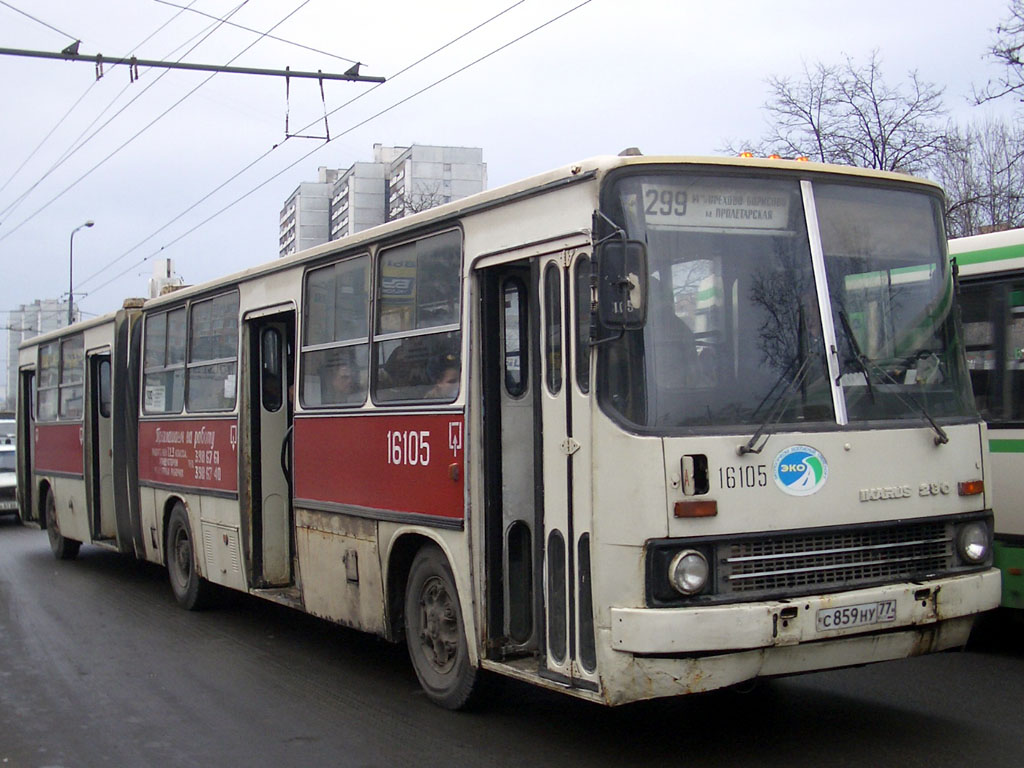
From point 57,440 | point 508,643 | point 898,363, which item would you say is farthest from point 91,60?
point 898,363

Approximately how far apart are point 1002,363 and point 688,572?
3999mm

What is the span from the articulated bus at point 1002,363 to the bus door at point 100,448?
9.45 metres

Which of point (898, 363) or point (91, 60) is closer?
point (898, 363)

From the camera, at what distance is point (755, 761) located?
5770mm

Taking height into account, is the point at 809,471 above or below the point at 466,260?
below

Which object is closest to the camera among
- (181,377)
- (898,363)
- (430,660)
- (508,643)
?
(898,363)

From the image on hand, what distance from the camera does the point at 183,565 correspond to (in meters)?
11.4

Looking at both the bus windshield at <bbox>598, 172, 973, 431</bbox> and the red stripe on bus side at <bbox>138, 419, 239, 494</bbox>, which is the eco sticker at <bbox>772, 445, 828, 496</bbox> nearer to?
the bus windshield at <bbox>598, 172, 973, 431</bbox>

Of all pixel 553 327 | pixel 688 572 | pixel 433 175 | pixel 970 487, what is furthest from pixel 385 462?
pixel 433 175

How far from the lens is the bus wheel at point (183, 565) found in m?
11.0

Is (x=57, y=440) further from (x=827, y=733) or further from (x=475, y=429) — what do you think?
(x=827, y=733)

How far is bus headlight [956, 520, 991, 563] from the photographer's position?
19.4ft

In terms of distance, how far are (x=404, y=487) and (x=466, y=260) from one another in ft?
4.85

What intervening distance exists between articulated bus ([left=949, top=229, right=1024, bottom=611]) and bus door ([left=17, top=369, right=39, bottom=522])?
13034 millimetres
